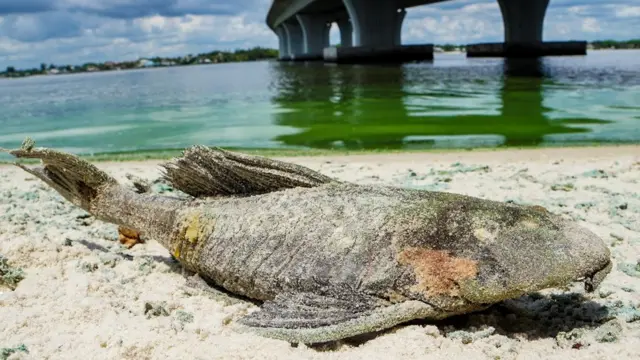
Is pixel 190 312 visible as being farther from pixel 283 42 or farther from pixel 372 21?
pixel 283 42

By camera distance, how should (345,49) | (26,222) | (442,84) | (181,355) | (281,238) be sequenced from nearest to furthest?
(181,355), (281,238), (26,222), (442,84), (345,49)

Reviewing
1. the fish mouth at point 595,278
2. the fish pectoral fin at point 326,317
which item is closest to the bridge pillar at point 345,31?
the fish pectoral fin at point 326,317

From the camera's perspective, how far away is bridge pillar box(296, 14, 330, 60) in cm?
8988

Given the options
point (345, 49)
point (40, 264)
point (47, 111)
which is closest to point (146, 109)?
point (47, 111)

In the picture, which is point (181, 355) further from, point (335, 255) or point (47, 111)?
point (47, 111)

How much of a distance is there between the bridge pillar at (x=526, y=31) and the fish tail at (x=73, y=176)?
64.0 m

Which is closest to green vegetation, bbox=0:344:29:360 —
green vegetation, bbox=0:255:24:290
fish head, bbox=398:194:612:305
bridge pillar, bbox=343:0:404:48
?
green vegetation, bbox=0:255:24:290

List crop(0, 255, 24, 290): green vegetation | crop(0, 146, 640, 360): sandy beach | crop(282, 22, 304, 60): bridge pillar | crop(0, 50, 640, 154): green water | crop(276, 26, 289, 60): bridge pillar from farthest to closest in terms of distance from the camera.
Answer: crop(276, 26, 289, 60): bridge pillar → crop(282, 22, 304, 60): bridge pillar → crop(0, 50, 640, 154): green water → crop(0, 255, 24, 290): green vegetation → crop(0, 146, 640, 360): sandy beach

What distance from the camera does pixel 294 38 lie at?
108 metres

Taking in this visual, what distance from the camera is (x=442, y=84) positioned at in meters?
32.8

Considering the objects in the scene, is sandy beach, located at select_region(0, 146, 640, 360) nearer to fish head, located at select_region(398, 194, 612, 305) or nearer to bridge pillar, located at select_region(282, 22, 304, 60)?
fish head, located at select_region(398, 194, 612, 305)

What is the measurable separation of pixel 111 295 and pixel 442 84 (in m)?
29.7

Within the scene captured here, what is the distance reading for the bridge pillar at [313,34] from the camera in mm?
89875

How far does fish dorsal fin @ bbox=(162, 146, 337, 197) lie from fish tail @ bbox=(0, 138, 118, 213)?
865 millimetres
